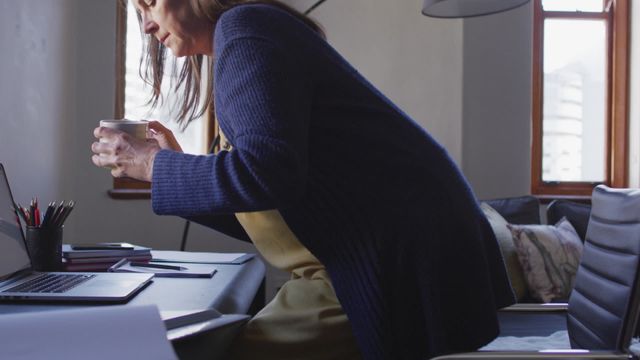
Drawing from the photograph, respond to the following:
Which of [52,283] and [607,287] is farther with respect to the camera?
[607,287]

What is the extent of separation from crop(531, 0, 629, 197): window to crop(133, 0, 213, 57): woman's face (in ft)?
11.3

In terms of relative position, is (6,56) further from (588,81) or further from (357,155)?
(588,81)

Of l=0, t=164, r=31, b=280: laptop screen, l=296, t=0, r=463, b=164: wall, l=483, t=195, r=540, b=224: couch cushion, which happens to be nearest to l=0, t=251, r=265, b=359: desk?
l=0, t=164, r=31, b=280: laptop screen

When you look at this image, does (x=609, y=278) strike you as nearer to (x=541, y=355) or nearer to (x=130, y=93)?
(x=541, y=355)

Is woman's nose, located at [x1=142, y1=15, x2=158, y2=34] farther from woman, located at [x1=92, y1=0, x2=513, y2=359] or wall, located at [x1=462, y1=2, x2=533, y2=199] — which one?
wall, located at [x1=462, y1=2, x2=533, y2=199]

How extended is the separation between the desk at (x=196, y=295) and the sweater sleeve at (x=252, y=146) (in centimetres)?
19

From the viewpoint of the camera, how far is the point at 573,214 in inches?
128

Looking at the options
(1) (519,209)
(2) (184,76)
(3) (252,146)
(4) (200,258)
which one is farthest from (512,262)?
(3) (252,146)

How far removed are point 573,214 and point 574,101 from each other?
1289 millimetres

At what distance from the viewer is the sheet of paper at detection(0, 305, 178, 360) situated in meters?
0.59

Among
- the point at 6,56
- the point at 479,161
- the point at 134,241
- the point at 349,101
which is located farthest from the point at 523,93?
the point at 349,101

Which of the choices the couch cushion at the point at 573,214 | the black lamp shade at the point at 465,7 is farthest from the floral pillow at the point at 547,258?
the black lamp shade at the point at 465,7

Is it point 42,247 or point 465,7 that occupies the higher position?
point 465,7

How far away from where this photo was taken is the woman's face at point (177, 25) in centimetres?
107
